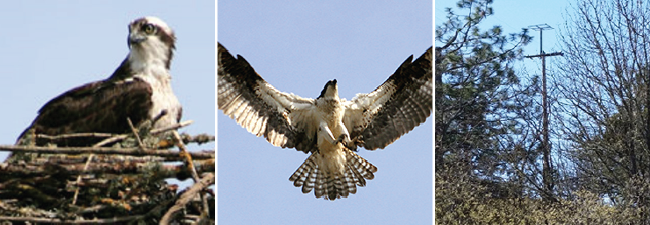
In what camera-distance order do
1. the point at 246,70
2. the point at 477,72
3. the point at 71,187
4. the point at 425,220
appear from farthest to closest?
1. the point at 477,72
2. the point at 425,220
3. the point at 246,70
4. the point at 71,187

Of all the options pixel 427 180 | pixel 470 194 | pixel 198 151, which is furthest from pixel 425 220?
pixel 198 151

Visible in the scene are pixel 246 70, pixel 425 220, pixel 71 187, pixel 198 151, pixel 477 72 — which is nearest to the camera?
pixel 71 187

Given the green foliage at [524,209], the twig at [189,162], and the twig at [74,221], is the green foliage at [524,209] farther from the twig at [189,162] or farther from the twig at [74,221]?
the twig at [74,221]

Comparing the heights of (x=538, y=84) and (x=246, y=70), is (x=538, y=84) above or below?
above

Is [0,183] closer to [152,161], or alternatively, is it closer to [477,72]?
[152,161]

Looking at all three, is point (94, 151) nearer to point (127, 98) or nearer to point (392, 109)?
point (127, 98)

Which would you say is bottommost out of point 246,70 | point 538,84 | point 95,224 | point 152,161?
point 95,224

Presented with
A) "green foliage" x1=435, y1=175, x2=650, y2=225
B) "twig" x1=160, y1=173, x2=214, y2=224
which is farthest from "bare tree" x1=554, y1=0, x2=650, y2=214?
"twig" x1=160, y1=173, x2=214, y2=224

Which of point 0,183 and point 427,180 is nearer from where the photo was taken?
point 0,183
